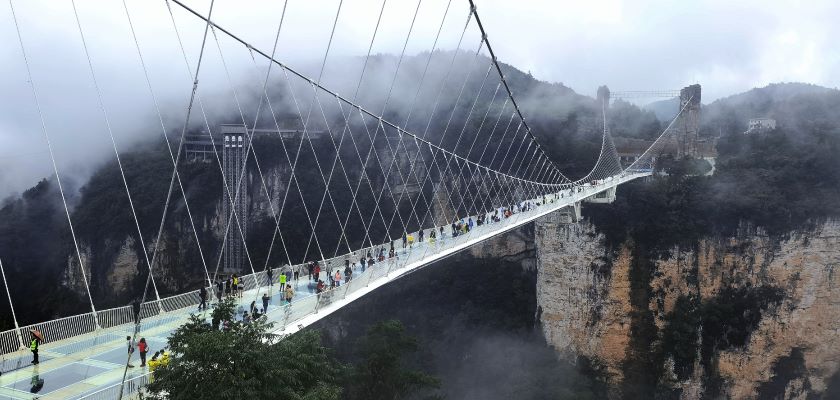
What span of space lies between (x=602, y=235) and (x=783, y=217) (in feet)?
20.9

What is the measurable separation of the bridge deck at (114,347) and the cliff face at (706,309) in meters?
13.2

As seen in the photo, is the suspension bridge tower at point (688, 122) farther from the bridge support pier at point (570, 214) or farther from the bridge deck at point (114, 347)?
the bridge deck at point (114, 347)

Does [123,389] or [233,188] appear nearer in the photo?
[123,389]

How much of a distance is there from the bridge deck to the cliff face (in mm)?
13172

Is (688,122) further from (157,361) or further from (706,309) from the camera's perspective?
(157,361)

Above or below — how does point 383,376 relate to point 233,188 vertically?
below

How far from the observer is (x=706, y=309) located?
22.4m

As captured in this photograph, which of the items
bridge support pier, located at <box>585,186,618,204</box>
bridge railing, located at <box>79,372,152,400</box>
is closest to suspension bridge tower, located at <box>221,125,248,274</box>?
bridge support pier, located at <box>585,186,618,204</box>

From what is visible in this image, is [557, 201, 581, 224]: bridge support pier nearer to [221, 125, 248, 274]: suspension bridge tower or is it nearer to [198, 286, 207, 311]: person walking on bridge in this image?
[198, 286, 207, 311]: person walking on bridge

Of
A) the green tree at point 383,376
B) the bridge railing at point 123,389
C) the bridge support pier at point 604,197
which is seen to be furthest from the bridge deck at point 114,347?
the bridge support pier at point 604,197

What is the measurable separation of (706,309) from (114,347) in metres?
20.6

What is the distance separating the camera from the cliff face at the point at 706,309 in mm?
21297

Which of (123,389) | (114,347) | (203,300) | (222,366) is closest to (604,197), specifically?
(203,300)

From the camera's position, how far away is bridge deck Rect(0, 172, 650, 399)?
657cm
